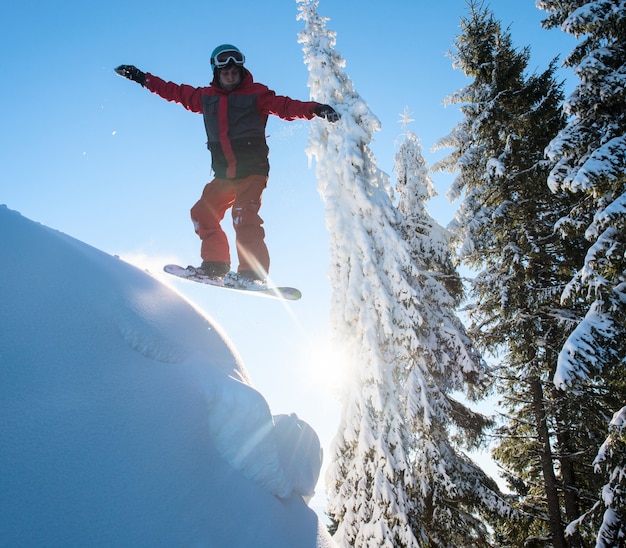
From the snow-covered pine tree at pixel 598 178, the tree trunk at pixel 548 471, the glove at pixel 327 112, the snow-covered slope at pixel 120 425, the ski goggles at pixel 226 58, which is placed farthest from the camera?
the tree trunk at pixel 548 471

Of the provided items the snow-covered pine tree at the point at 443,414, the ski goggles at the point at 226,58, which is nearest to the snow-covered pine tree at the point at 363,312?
the snow-covered pine tree at the point at 443,414

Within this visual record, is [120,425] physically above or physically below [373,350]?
below

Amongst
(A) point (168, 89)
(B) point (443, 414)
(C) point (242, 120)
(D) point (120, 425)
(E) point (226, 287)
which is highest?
(A) point (168, 89)

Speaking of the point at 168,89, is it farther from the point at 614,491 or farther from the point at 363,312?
the point at 614,491

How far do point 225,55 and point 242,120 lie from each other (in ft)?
2.15

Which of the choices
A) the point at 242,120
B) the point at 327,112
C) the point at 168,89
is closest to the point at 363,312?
the point at 327,112

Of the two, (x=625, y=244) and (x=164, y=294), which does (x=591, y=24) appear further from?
(x=164, y=294)

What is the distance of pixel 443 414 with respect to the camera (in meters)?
8.73

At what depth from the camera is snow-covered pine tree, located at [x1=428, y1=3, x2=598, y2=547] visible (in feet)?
29.3

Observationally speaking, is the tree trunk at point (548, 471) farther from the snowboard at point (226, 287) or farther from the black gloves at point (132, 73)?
the black gloves at point (132, 73)

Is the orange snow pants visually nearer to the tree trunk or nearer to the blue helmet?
the blue helmet

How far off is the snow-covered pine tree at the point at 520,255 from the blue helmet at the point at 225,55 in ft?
22.4

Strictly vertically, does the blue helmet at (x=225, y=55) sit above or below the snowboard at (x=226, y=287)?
above

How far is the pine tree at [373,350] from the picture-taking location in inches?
317
